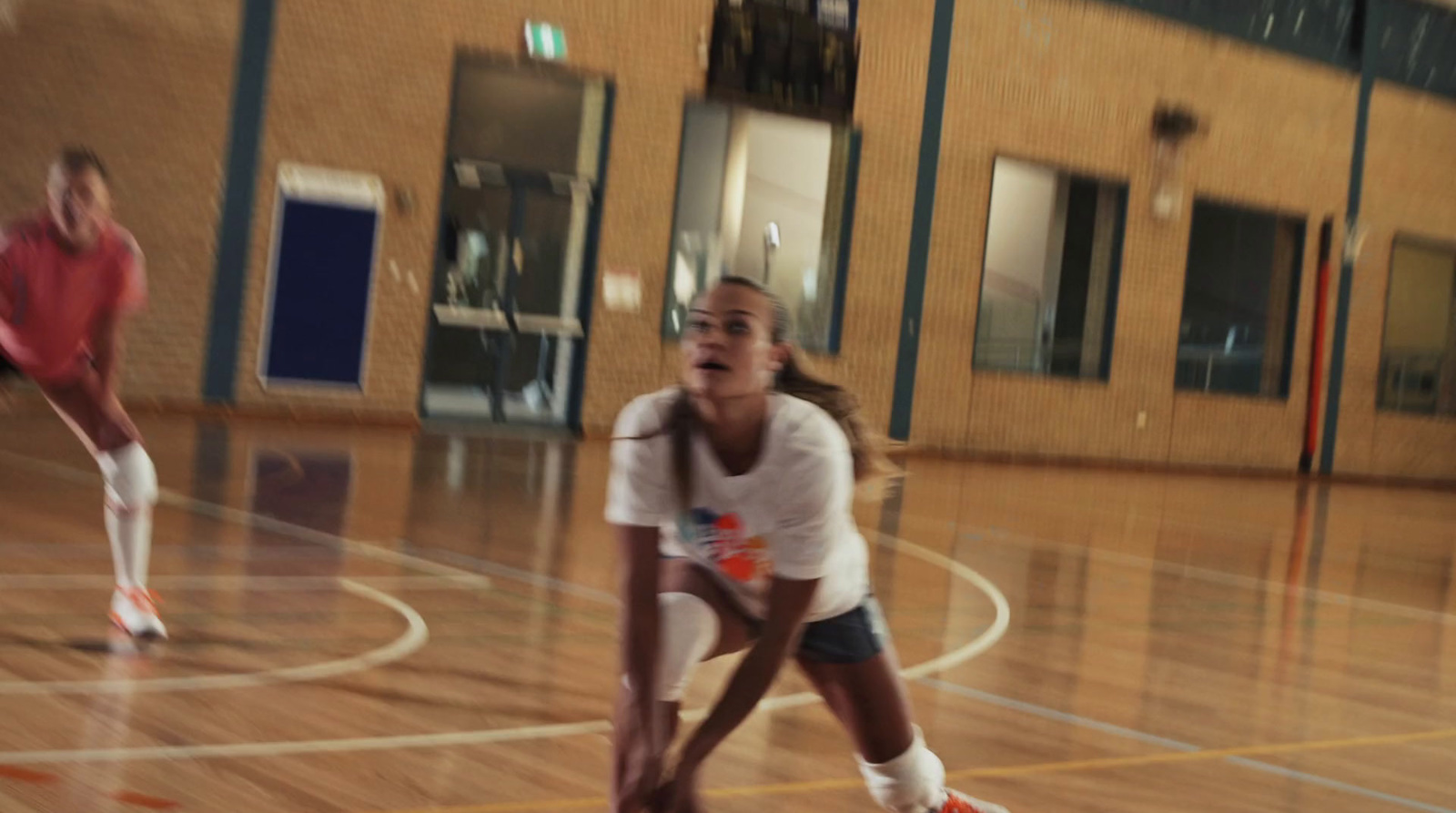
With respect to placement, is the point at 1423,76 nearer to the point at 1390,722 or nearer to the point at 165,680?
the point at 1390,722

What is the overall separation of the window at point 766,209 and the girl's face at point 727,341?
11066 millimetres

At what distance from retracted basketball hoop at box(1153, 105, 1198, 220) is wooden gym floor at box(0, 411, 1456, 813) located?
27.2 feet

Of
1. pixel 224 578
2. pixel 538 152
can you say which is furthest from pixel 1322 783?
pixel 538 152

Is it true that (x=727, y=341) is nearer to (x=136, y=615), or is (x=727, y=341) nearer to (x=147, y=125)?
(x=136, y=615)

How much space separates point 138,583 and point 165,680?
25.6 inches

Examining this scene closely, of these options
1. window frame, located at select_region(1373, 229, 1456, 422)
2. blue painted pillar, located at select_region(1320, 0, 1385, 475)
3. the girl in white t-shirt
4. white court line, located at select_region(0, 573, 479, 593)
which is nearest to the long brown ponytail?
the girl in white t-shirt

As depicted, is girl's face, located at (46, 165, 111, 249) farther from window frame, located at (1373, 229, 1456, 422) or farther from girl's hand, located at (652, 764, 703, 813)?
window frame, located at (1373, 229, 1456, 422)

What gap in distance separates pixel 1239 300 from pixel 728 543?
16.4 metres

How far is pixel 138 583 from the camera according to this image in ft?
14.7

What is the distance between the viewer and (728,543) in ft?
9.66

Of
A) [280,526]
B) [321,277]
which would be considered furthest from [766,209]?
[280,526]

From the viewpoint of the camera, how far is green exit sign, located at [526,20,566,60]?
13031mm

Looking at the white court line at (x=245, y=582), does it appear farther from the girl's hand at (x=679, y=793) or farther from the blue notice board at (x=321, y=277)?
the blue notice board at (x=321, y=277)

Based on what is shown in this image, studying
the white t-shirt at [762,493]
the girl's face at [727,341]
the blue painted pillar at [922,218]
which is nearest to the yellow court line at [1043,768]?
the white t-shirt at [762,493]
